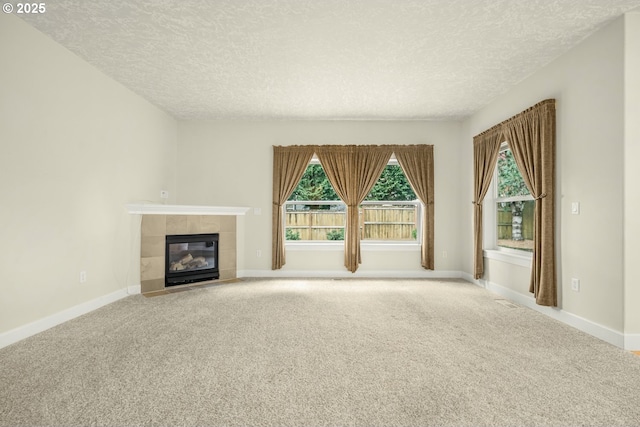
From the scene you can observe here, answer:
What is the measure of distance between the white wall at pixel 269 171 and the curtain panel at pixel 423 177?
14 centimetres

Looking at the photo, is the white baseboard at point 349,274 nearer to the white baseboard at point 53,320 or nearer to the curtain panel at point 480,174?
the curtain panel at point 480,174

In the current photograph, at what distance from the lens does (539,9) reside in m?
2.41

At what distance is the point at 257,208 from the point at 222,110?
162 centimetres

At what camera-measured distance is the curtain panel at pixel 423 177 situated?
5.15 metres

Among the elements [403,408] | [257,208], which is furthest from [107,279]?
[403,408]

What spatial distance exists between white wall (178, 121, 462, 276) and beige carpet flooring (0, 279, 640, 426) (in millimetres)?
1844

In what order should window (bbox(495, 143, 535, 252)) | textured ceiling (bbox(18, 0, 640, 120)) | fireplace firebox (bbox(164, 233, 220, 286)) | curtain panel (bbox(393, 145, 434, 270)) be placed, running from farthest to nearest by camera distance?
curtain panel (bbox(393, 145, 434, 270))
fireplace firebox (bbox(164, 233, 220, 286))
window (bbox(495, 143, 535, 252))
textured ceiling (bbox(18, 0, 640, 120))

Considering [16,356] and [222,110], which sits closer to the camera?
[16,356]

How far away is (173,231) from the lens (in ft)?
14.9

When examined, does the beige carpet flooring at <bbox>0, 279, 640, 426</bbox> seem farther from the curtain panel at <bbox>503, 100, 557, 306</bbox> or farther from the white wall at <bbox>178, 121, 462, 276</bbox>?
the white wall at <bbox>178, 121, 462, 276</bbox>

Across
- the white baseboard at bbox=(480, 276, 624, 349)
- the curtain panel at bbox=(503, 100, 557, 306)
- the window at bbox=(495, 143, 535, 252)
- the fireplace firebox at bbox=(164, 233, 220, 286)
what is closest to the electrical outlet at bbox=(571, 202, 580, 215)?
the curtain panel at bbox=(503, 100, 557, 306)

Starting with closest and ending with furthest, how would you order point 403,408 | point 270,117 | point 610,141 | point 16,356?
point 403,408, point 16,356, point 610,141, point 270,117

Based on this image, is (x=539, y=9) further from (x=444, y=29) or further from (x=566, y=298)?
(x=566, y=298)

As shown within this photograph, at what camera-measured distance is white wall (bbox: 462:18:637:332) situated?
255cm
